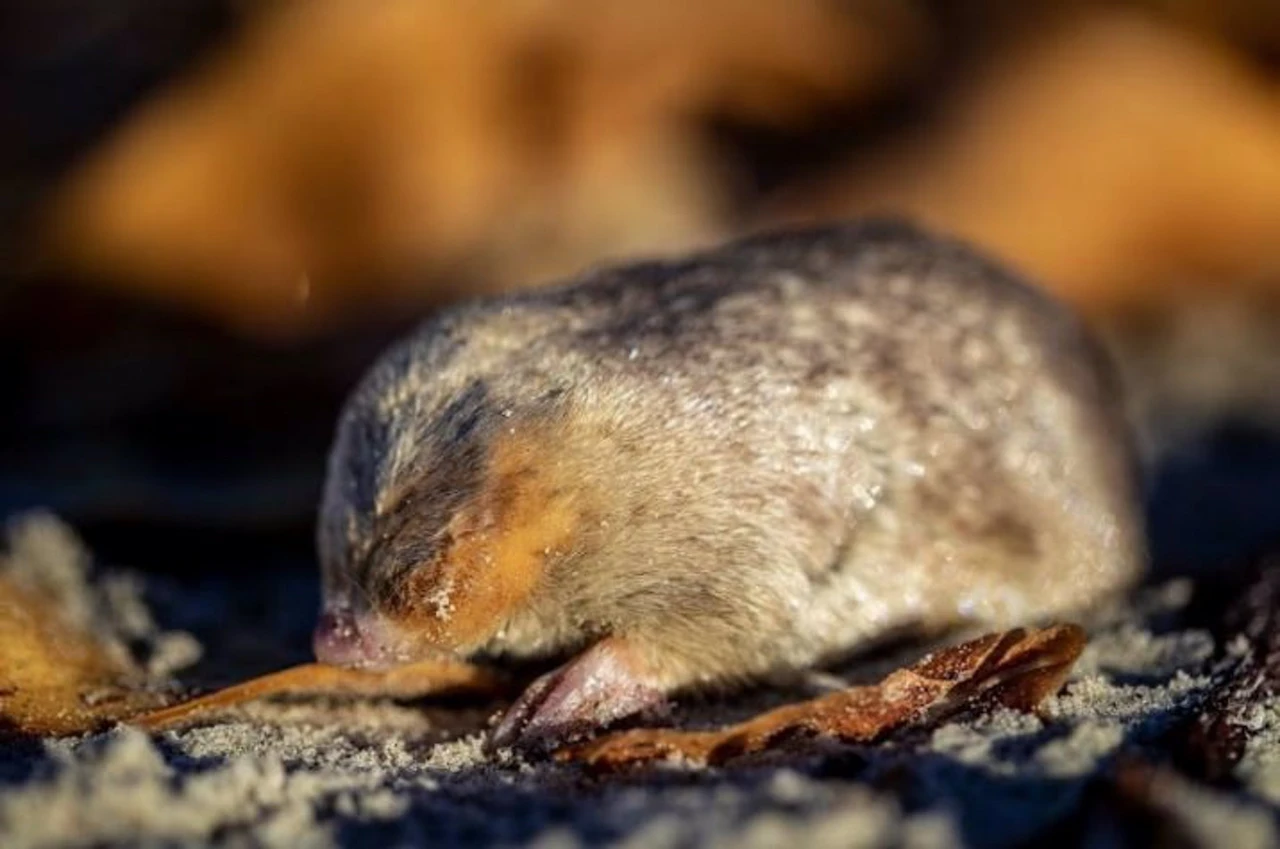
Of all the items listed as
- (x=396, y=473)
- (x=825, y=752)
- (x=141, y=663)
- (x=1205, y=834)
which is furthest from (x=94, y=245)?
(x=1205, y=834)

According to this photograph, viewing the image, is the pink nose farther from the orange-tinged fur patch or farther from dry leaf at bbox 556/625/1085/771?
dry leaf at bbox 556/625/1085/771

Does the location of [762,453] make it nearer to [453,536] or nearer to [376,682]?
[453,536]

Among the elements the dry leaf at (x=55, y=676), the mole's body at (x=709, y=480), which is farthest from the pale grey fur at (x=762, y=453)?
the dry leaf at (x=55, y=676)

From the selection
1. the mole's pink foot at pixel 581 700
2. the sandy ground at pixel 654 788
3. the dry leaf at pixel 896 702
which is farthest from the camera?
the mole's pink foot at pixel 581 700

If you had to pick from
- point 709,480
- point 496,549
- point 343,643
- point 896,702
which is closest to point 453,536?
point 496,549

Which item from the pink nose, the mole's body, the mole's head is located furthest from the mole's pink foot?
the pink nose

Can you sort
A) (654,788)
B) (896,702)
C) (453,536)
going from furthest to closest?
(453,536)
(896,702)
(654,788)

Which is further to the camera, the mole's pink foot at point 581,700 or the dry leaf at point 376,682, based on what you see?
the dry leaf at point 376,682

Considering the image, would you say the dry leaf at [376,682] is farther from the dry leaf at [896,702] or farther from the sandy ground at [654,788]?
the dry leaf at [896,702]
